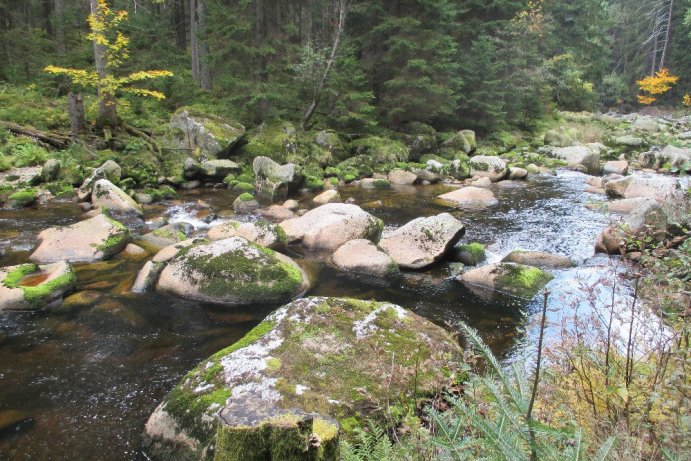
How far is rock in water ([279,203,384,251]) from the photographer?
8.36m

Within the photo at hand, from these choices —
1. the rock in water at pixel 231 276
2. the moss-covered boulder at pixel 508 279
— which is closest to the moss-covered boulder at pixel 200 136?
the rock in water at pixel 231 276

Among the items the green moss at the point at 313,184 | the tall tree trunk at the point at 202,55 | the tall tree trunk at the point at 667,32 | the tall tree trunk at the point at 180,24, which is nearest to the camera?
the green moss at the point at 313,184

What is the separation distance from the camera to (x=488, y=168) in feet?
54.3

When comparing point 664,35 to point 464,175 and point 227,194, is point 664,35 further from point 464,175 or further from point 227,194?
point 227,194

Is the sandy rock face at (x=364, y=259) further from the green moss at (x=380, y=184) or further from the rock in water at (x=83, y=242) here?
the green moss at (x=380, y=184)

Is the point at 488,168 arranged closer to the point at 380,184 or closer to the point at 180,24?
the point at 380,184

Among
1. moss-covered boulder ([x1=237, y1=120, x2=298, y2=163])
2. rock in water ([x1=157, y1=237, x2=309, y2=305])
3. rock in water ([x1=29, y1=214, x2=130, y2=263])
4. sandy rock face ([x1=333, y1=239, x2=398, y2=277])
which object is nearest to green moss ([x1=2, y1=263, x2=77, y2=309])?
rock in water ([x1=29, y1=214, x2=130, y2=263])

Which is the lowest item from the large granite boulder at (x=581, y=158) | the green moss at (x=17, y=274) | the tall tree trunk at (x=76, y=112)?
the green moss at (x=17, y=274)

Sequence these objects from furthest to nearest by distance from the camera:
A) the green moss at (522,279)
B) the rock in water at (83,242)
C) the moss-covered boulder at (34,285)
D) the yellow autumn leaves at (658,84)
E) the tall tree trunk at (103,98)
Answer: the yellow autumn leaves at (658,84)
the tall tree trunk at (103,98)
the rock in water at (83,242)
the green moss at (522,279)
the moss-covered boulder at (34,285)

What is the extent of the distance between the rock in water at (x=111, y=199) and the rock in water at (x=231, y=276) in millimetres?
4209

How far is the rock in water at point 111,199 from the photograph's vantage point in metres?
9.95

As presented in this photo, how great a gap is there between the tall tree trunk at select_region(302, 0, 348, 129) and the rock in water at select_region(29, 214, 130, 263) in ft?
37.3

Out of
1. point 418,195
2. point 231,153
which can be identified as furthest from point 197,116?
point 418,195

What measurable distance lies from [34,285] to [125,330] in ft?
5.68
